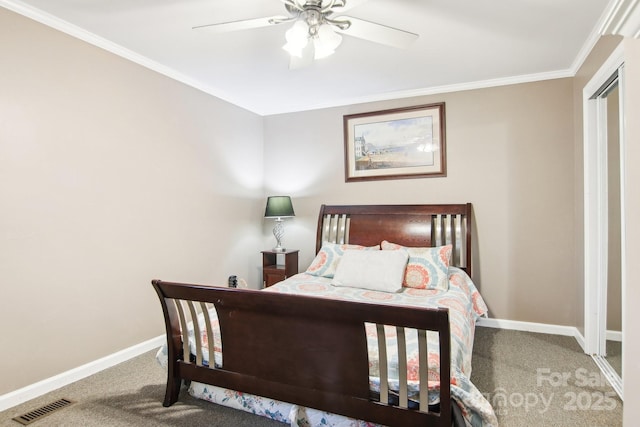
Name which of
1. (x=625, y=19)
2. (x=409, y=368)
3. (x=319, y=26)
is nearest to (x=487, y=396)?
(x=409, y=368)

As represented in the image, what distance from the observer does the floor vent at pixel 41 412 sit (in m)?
2.07

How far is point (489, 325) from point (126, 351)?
341 cm

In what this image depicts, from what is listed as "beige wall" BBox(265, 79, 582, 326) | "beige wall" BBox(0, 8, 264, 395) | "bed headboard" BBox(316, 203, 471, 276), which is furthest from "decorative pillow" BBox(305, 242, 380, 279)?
"beige wall" BBox(0, 8, 264, 395)

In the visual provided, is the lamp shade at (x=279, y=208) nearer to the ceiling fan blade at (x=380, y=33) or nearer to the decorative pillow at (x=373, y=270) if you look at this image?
the decorative pillow at (x=373, y=270)

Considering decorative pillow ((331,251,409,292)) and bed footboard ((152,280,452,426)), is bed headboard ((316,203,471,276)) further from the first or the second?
bed footboard ((152,280,452,426))

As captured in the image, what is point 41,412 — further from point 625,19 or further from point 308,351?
point 625,19

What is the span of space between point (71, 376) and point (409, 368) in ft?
7.81

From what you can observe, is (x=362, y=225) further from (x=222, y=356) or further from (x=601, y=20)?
(x=601, y=20)

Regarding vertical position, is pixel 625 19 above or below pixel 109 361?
above

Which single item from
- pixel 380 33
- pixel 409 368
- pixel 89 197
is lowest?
pixel 409 368

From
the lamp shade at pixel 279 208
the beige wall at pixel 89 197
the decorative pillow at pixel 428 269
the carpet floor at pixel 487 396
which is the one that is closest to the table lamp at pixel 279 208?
the lamp shade at pixel 279 208

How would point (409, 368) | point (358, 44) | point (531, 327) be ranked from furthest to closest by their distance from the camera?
point (531, 327), point (358, 44), point (409, 368)

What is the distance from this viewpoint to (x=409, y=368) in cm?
170

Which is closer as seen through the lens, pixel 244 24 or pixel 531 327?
pixel 244 24
